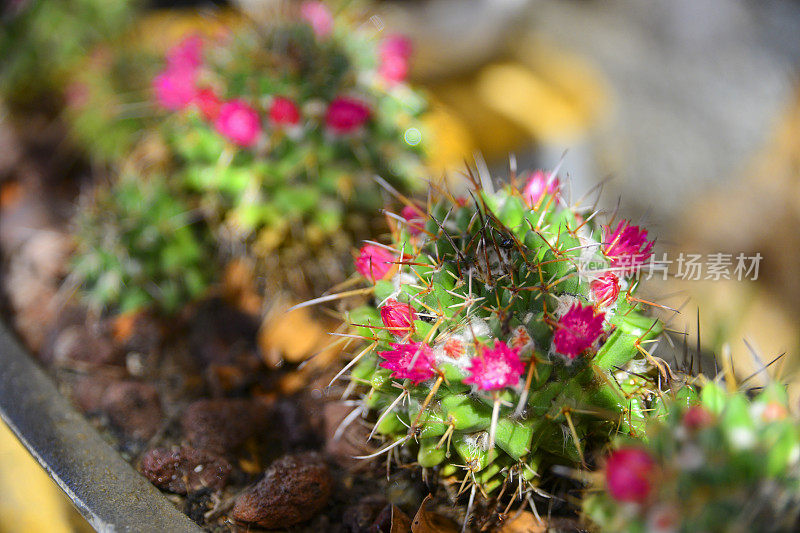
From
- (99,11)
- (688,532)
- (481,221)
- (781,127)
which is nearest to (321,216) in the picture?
(481,221)

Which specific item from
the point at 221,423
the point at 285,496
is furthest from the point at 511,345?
the point at 221,423

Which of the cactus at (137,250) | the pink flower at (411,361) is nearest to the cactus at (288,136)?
the cactus at (137,250)

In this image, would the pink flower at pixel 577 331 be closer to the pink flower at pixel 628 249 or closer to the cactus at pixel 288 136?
the pink flower at pixel 628 249

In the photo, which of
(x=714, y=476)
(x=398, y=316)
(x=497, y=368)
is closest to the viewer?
(x=714, y=476)

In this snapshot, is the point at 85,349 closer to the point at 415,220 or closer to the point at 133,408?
the point at 133,408

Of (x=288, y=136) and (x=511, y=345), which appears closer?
(x=511, y=345)

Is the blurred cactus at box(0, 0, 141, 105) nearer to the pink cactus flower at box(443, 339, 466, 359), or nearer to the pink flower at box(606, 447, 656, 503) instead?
the pink cactus flower at box(443, 339, 466, 359)
